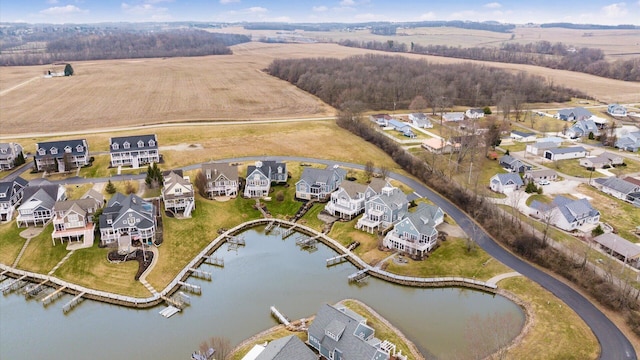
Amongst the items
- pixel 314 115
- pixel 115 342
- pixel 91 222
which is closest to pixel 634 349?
pixel 115 342

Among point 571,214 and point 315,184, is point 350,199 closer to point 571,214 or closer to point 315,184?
point 315,184

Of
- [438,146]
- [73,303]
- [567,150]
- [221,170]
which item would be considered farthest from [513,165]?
[73,303]

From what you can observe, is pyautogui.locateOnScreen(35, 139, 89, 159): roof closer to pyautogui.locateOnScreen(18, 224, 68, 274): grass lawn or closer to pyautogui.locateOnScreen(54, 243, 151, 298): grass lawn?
pyautogui.locateOnScreen(18, 224, 68, 274): grass lawn

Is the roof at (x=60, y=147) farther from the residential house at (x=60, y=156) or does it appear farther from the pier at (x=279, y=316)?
the pier at (x=279, y=316)

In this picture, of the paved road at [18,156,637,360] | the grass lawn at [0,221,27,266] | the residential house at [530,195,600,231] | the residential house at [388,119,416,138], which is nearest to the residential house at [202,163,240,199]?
the paved road at [18,156,637,360]

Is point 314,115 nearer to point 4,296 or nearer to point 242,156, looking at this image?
point 242,156

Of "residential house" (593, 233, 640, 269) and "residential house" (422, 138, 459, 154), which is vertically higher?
"residential house" (422, 138, 459, 154)

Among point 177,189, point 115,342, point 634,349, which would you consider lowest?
point 115,342
